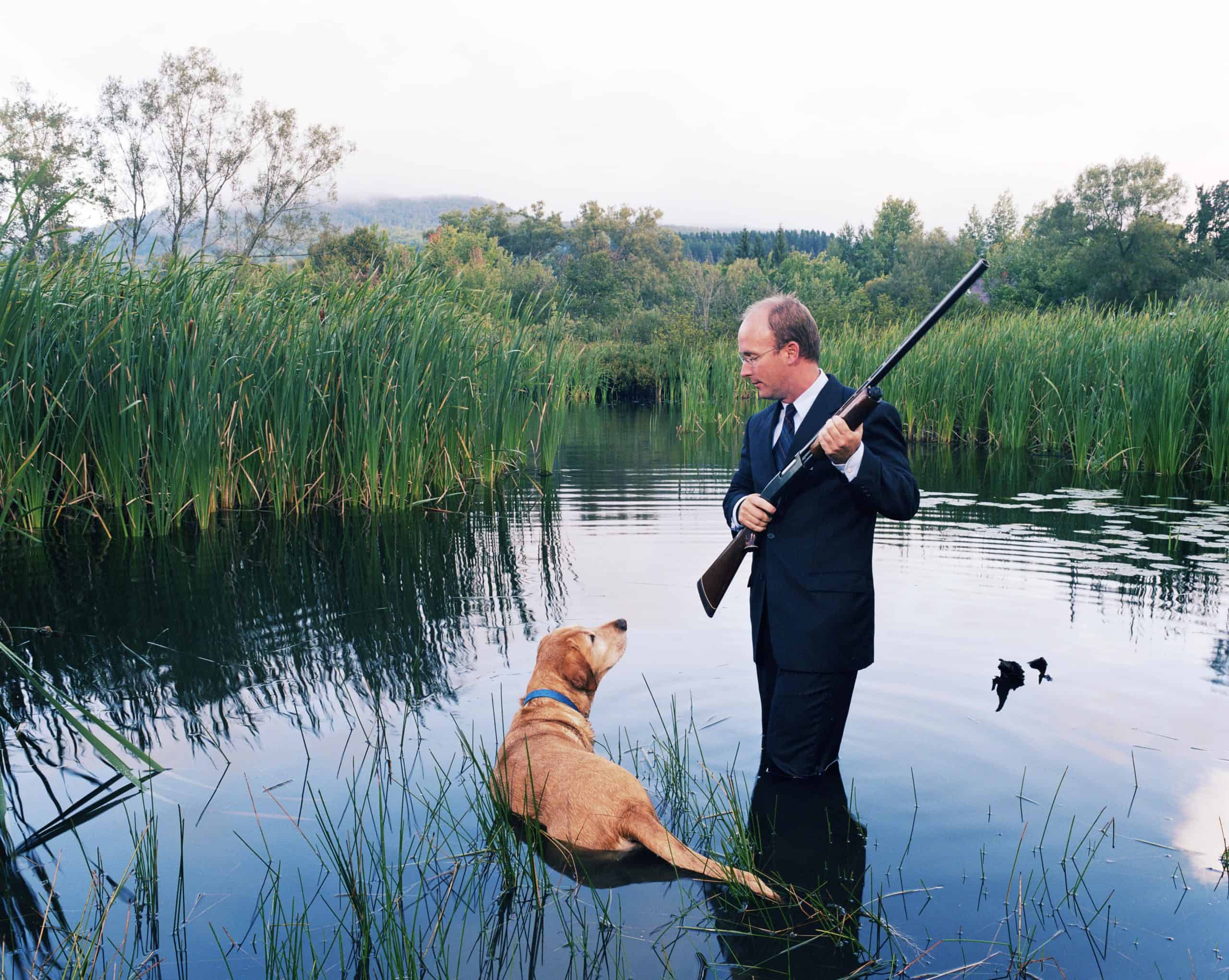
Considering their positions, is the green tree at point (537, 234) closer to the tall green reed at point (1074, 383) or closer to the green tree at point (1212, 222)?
the green tree at point (1212, 222)

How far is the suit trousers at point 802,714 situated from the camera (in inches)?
151

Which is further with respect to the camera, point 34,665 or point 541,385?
point 541,385

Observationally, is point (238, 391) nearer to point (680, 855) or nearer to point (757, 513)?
point (757, 513)

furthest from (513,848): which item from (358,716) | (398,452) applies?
(398,452)

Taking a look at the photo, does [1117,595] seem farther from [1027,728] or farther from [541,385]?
[541,385]

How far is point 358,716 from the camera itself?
15.8 ft

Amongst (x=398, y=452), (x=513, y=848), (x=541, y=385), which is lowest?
(x=513, y=848)

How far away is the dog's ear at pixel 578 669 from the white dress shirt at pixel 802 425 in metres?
0.96

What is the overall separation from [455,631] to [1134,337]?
12433 mm

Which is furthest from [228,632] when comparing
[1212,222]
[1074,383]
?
[1212,222]

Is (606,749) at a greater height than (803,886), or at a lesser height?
greater

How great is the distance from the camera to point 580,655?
14.4 ft

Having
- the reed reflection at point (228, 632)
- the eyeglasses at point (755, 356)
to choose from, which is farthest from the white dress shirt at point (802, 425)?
the reed reflection at point (228, 632)

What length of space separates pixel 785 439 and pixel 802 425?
0.15 metres
